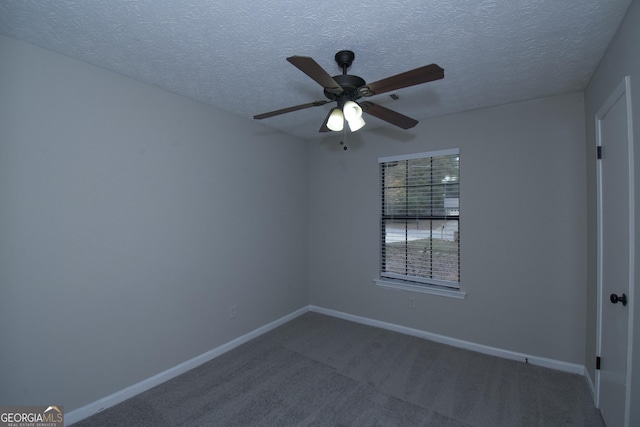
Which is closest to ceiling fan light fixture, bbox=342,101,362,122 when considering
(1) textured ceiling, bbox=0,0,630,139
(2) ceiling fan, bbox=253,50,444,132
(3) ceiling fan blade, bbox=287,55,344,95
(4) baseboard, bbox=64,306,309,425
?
(2) ceiling fan, bbox=253,50,444,132

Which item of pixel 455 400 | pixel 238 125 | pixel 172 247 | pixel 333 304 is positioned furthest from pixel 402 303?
pixel 238 125

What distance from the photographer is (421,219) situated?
11.1 ft

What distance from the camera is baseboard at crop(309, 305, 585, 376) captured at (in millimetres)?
2568

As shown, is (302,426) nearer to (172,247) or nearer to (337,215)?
(172,247)

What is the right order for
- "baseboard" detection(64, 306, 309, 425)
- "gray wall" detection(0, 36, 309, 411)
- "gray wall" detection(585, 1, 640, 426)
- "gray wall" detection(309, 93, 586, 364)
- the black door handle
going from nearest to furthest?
"gray wall" detection(585, 1, 640, 426), the black door handle, "gray wall" detection(0, 36, 309, 411), "baseboard" detection(64, 306, 309, 425), "gray wall" detection(309, 93, 586, 364)

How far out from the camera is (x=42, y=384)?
1842mm

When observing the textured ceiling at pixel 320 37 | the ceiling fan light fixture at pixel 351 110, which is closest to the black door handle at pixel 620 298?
the textured ceiling at pixel 320 37

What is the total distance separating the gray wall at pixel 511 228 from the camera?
8.36ft

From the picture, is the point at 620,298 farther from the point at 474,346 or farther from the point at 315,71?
the point at 315,71

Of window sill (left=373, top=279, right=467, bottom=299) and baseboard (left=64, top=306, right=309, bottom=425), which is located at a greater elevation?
window sill (left=373, top=279, right=467, bottom=299)

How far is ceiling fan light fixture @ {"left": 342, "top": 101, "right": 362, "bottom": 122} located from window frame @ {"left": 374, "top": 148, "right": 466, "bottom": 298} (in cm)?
189

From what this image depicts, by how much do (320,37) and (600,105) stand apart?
6.82 feet

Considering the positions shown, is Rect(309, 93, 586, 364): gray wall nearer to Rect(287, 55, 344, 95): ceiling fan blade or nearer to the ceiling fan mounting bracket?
the ceiling fan mounting bracket

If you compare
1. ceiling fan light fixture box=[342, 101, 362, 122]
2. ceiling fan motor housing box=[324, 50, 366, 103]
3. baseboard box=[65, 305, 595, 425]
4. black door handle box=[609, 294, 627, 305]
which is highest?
ceiling fan motor housing box=[324, 50, 366, 103]
